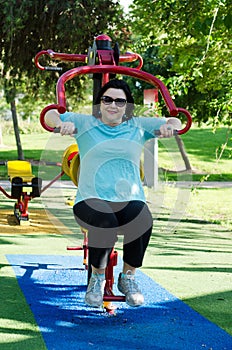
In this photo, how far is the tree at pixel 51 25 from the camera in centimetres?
Answer: 1228

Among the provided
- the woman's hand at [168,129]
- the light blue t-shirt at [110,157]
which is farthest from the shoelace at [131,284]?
the woman's hand at [168,129]

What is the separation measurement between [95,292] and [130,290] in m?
0.23

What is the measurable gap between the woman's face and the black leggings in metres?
0.55

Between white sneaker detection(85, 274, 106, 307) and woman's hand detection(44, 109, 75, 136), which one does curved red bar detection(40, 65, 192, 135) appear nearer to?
woman's hand detection(44, 109, 75, 136)

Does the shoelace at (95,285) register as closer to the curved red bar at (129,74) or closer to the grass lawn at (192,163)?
the grass lawn at (192,163)

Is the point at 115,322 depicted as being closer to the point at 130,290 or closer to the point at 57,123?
the point at 130,290

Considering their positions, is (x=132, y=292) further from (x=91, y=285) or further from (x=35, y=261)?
(x=35, y=261)

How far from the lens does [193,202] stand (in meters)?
13.0

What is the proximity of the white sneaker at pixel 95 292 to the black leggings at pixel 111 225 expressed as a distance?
0.10 metres

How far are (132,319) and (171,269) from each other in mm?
1750

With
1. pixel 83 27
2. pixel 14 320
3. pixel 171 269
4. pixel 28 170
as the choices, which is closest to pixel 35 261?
pixel 171 269

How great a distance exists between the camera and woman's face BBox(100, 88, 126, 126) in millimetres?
3986

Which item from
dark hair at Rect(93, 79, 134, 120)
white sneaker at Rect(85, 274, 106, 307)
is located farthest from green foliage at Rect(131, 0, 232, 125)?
white sneaker at Rect(85, 274, 106, 307)

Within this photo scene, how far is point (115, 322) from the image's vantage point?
4004 millimetres
